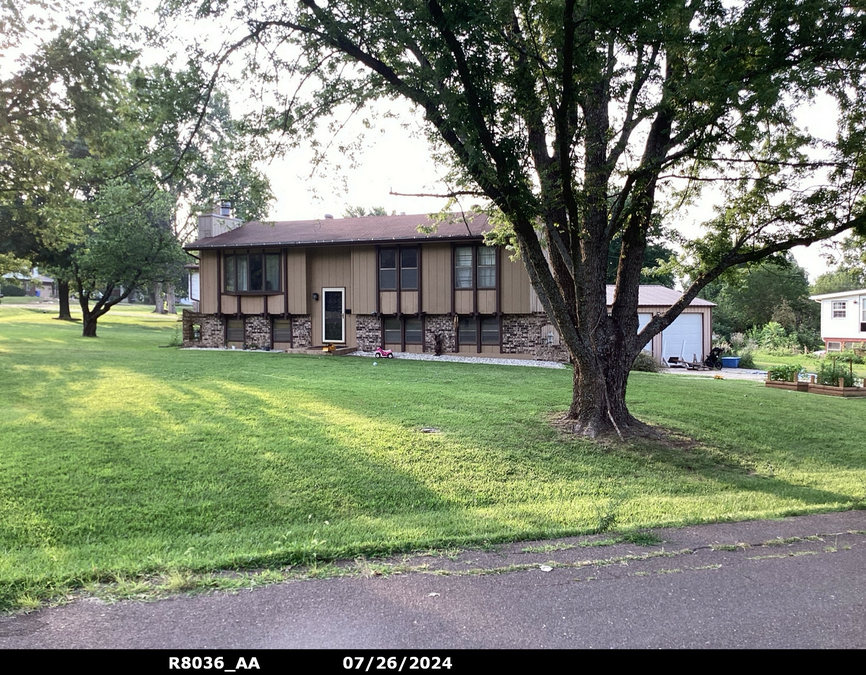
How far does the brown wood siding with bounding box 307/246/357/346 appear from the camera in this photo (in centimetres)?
2136

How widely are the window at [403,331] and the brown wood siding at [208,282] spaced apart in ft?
24.3

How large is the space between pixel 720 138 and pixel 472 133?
3605mm

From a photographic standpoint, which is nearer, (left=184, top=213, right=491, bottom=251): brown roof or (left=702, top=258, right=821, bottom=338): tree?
(left=184, top=213, right=491, bottom=251): brown roof

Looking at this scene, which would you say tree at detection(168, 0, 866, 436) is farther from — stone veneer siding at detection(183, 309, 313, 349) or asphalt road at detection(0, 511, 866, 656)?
stone veneer siding at detection(183, 309, 313, 349)

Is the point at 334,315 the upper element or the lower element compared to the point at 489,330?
upper

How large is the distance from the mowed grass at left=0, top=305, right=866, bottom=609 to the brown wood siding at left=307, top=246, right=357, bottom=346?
943cm

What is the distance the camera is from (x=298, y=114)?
855 cm

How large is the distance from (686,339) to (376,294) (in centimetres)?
1338

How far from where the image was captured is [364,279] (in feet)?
68.5

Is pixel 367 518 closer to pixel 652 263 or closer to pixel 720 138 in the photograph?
→ pixel 720 138

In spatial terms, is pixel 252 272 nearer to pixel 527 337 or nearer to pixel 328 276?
pixel 328 276

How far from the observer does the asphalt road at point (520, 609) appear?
2.78 meters

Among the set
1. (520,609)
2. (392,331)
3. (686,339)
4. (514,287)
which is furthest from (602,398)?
(686,339)

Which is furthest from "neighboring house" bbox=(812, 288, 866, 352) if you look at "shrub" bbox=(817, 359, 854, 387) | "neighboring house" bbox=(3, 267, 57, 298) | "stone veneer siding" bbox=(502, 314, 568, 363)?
"neighboring house" bbox=(3, 267, 57, 298)
